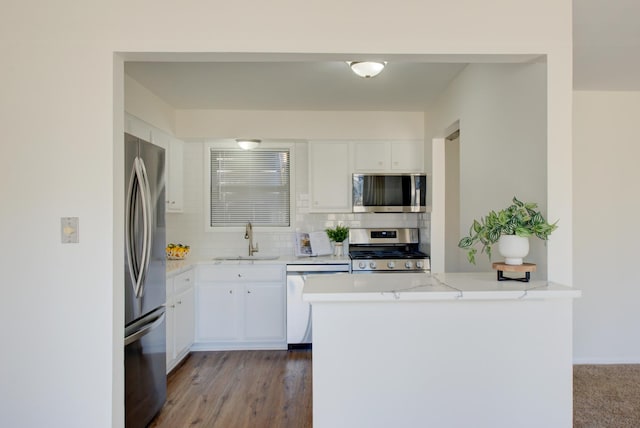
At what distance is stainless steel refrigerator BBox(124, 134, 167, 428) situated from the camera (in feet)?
6.88

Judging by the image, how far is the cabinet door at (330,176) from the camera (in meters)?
4.13

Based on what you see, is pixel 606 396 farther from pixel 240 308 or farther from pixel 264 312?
pixel 240 308

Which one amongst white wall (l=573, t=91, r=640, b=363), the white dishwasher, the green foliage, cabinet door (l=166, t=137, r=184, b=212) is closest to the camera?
white wall (l=573, t=91, r=640, b=363)

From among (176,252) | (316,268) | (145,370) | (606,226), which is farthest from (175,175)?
(606,226)

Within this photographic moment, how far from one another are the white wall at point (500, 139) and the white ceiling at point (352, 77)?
342 mm

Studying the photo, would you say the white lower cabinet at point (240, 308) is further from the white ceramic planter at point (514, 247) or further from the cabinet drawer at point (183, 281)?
the white ceramic planter at point (514, 247)

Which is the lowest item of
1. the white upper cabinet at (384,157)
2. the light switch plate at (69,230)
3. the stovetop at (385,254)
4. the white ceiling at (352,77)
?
the stovetop at (385,254)

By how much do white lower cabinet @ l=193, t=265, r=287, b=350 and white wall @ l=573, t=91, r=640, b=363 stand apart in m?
2.84

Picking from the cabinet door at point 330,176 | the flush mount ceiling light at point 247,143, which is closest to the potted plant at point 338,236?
the cabinet door at point 330,176

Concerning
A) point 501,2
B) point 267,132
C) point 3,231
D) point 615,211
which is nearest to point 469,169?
point 501,2

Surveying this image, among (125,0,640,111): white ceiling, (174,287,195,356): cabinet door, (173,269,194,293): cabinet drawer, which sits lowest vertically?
(174,287,195,356): cabinet door

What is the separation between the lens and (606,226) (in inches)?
134

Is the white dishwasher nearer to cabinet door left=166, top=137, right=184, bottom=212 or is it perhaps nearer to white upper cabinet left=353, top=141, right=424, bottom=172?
white upper cabinet left=353, top=141, right=424, bottom=172

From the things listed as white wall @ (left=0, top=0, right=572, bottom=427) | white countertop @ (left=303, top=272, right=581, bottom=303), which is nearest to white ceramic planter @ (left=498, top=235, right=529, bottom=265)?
white countertop @ (left=303, top=272, right=581, bottom=303)
